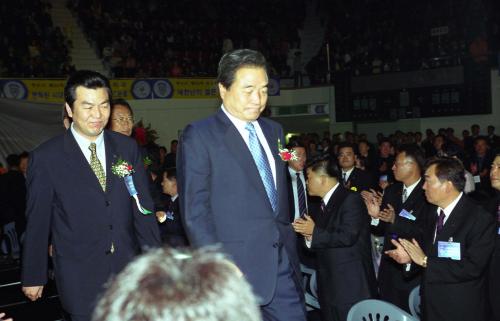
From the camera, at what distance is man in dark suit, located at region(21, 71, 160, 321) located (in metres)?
3.18

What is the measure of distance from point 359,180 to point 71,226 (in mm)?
5181

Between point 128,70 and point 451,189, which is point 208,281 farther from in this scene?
point 128,70

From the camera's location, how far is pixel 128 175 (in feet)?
11.0

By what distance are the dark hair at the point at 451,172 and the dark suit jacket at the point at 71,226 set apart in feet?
6.95

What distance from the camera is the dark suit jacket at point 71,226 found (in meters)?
3.17

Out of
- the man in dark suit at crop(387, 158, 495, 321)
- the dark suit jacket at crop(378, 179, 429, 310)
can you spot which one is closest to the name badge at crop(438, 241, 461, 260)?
the man in dark suit at crop(387, 158, 495, 321)

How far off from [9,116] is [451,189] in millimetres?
9539

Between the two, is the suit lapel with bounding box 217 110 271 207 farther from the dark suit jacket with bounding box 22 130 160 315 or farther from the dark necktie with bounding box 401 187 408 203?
→ the dark necktie with bounding box 401 187 408 203

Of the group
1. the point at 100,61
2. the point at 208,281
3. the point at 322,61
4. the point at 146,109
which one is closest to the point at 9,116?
the point at 146,109

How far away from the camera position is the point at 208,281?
1.19m

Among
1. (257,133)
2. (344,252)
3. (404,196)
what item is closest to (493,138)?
(404,196)

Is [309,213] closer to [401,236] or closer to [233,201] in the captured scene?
[401,236]

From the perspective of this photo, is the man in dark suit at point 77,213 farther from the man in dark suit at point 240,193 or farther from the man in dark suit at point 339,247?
the man in dark suit at point 339,247

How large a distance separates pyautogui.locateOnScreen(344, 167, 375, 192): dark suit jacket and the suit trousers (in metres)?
4.83
